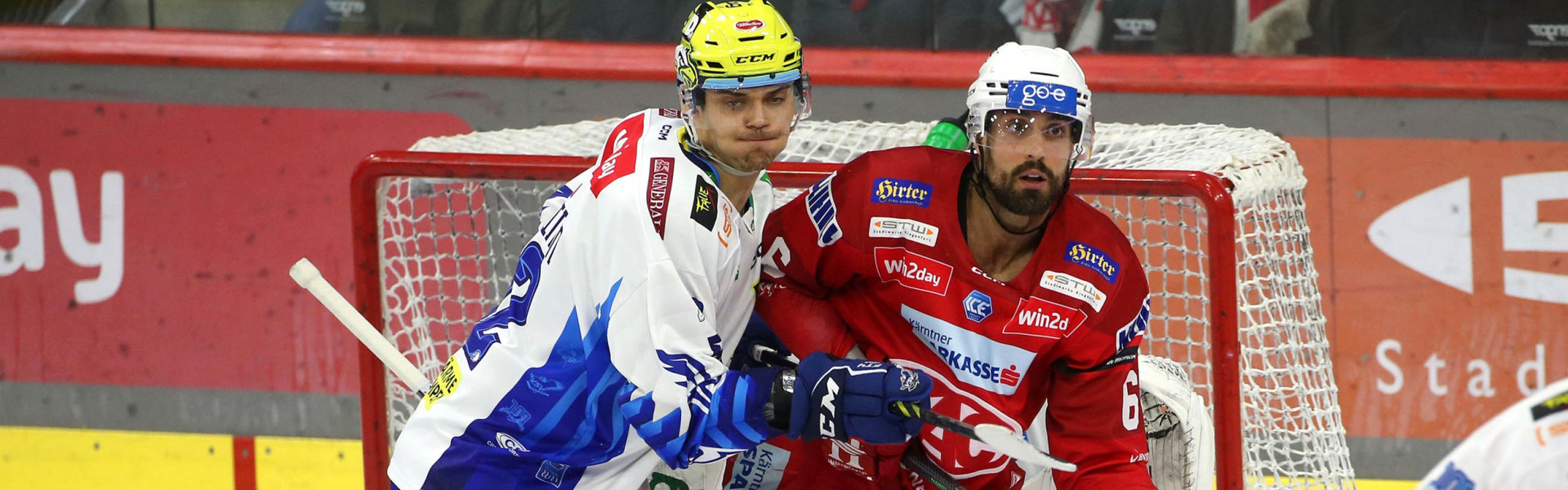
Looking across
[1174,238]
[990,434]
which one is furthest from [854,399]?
[1174,238]

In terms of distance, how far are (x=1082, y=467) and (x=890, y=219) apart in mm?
454

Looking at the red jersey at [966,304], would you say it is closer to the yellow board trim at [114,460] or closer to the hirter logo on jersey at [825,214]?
the hirter logo on jersey at [825,214]

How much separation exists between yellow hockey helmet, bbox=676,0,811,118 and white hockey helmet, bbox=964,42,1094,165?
259mm

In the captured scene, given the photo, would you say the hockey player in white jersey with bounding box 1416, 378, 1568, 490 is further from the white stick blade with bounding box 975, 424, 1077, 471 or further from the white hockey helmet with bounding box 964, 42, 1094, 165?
the white hockey helmet with bounding box 964, 42, 1094, 165

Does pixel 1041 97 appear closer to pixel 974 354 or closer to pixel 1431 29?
pixel 974 354

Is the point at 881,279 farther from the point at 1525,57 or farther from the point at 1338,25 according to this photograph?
the point at 1525,57

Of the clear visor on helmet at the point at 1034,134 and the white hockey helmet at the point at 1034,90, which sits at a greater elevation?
the white hockey helmet at the point at 1034,90

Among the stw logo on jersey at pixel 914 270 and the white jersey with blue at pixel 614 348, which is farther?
the stw logo on jersey at pixel 914 270

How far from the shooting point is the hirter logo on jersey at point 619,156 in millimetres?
1761

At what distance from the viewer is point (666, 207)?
171 centimetres

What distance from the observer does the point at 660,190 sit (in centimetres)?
172

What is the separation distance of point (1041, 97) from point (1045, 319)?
32 cm

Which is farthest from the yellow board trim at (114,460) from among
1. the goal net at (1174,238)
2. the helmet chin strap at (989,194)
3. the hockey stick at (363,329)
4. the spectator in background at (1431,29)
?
the spectator in background at (1431,29)

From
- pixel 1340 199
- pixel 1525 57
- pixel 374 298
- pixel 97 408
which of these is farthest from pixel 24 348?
pixel 1525 57
